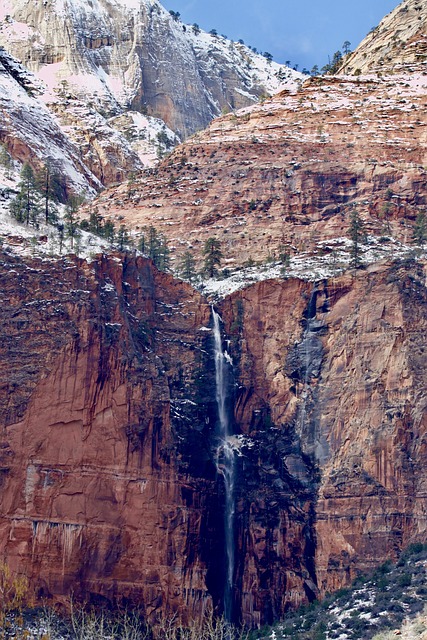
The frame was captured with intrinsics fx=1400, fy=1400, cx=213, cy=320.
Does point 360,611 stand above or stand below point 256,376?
below

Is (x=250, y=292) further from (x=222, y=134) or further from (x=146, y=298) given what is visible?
(x=222, y=134)

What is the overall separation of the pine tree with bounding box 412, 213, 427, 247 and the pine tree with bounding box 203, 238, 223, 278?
1390 cm

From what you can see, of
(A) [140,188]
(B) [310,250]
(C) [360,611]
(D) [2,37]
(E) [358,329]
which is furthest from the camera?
(D) [2,37]

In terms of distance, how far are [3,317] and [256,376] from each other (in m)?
17.6

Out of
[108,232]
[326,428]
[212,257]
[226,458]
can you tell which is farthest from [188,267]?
[326,428]

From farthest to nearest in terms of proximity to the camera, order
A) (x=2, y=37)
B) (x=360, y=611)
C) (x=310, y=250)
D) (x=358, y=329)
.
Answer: (x=2, y=37)
(x=310, y=250)
(x=358, y=329)
(x=360, y=611)

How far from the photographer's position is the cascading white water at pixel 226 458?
8094 cm

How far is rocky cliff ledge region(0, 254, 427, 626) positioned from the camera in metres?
76.6

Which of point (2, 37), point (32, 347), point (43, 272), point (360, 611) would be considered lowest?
point (360, 611)

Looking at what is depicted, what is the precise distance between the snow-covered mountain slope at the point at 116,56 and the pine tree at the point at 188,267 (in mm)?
52322

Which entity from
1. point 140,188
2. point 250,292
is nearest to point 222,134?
point 140,188

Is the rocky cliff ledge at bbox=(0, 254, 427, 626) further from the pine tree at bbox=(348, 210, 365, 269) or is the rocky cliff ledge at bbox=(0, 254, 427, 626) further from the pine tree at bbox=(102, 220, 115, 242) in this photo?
the pine tree at bbox=(102, 220, 115, 242)

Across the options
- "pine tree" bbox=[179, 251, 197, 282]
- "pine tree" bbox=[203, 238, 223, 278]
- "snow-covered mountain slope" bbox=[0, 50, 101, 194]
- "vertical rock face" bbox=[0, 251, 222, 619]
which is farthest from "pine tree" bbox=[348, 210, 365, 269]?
"snow-covered mountain slope" bbox=[0, 50, 101, 194]

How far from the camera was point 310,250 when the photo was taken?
98875 mm
